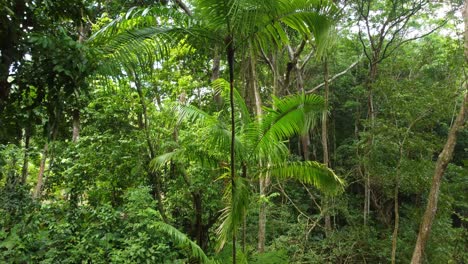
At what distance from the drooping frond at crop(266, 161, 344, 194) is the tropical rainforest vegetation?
0.02 metres

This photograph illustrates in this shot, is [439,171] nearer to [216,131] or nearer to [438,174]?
[438,174]

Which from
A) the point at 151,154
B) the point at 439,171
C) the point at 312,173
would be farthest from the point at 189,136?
the point at 439,171

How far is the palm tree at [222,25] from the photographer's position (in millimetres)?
2945

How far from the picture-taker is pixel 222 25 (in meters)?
3.12

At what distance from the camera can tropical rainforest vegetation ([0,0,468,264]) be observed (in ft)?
8.75

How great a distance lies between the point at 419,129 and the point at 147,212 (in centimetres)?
774

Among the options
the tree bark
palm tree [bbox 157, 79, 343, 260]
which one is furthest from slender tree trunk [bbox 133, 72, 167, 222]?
the tree bark

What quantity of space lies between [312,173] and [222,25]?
238 cm

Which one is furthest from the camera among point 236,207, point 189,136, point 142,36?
point 189,136

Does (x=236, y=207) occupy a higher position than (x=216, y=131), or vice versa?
(x=216, y=131)

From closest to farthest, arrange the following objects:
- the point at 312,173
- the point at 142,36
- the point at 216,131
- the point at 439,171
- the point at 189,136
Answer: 1. the point at 142,36
2. the point at 216,131
3. the point at 312,173
4. the point at 189,136
5. the point at 439,171

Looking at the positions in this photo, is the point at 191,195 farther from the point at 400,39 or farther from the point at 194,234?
the point at 400,39

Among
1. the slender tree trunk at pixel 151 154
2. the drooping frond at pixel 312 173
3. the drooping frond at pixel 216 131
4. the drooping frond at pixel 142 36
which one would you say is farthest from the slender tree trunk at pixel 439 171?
the drooping frond at pixel 142 36

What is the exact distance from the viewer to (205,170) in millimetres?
6254
